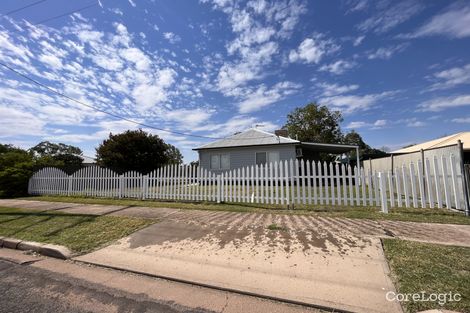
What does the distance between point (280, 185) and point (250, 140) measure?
1119cm

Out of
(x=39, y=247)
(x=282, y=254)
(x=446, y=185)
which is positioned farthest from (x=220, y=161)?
(x=282, y=254)

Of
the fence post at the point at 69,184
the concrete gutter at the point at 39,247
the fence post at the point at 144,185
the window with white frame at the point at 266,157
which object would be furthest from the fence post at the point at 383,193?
the fence post at the point at 69,184

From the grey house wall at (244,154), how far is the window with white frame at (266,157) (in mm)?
228

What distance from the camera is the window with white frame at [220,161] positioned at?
62.5ft

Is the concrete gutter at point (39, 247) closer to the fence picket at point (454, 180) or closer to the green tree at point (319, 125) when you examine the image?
the fence picket at point (454, 180)

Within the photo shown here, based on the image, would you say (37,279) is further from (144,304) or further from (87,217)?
(87,217)

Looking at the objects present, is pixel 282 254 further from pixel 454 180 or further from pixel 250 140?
pixel 250 140

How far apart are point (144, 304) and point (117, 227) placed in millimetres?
3532

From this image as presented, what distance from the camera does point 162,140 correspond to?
28234 millimetres

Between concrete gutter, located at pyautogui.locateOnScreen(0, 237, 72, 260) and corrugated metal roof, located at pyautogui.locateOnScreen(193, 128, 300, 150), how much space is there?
1434cm

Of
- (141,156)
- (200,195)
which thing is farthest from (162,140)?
(200,195)

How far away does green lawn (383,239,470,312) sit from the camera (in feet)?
8.14

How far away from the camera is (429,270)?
10.1 feet

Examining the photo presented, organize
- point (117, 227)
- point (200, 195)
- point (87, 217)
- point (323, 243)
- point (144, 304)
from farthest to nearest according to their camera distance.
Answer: point (200, 195)
point (87, 217)
point (117, 227)
point (323, 243)
point (144, 304)
